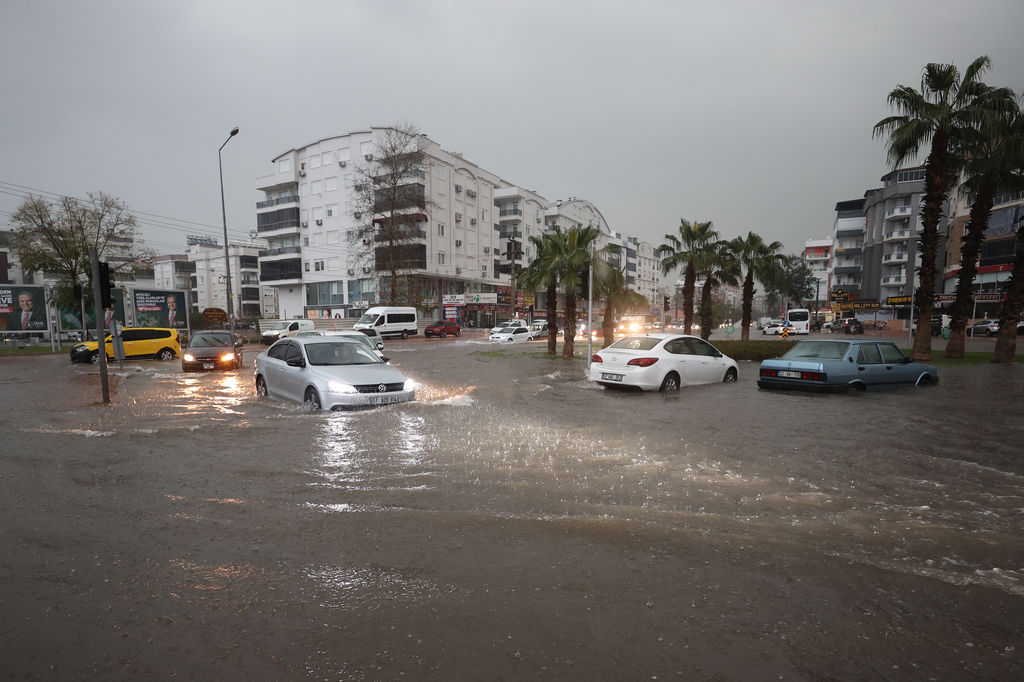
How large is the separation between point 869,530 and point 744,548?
3.99 feet

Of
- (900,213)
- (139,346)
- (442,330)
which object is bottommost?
(442,330)

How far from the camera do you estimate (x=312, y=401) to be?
9141 millimetres

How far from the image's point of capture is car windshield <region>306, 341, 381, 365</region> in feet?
32.1

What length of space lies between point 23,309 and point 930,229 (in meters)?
44.8

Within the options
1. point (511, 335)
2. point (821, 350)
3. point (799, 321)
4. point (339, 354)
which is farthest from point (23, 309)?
point (799, 321)

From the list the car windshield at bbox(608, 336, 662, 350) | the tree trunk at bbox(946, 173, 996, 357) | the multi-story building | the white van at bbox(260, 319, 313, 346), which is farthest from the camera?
the multi-story building

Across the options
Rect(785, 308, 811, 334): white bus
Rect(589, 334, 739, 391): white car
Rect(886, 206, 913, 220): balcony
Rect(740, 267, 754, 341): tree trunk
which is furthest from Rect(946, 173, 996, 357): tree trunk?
Rect(886, 206, 913, 220): balcony

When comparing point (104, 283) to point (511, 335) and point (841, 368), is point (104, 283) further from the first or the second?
point (511, 335)

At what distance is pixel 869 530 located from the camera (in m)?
4.03

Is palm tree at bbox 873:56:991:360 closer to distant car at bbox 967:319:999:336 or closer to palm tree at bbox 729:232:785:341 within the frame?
palm tree at bbox 729:232:785:341

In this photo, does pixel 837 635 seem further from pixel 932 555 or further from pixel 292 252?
pixel 292 252

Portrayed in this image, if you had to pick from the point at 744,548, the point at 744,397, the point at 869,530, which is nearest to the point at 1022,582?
the point at 869,530

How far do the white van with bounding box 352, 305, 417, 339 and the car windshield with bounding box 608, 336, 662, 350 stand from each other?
30.1 meters

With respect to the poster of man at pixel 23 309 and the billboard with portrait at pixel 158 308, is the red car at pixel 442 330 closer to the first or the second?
the billboard with portrait at pixel 158 308
